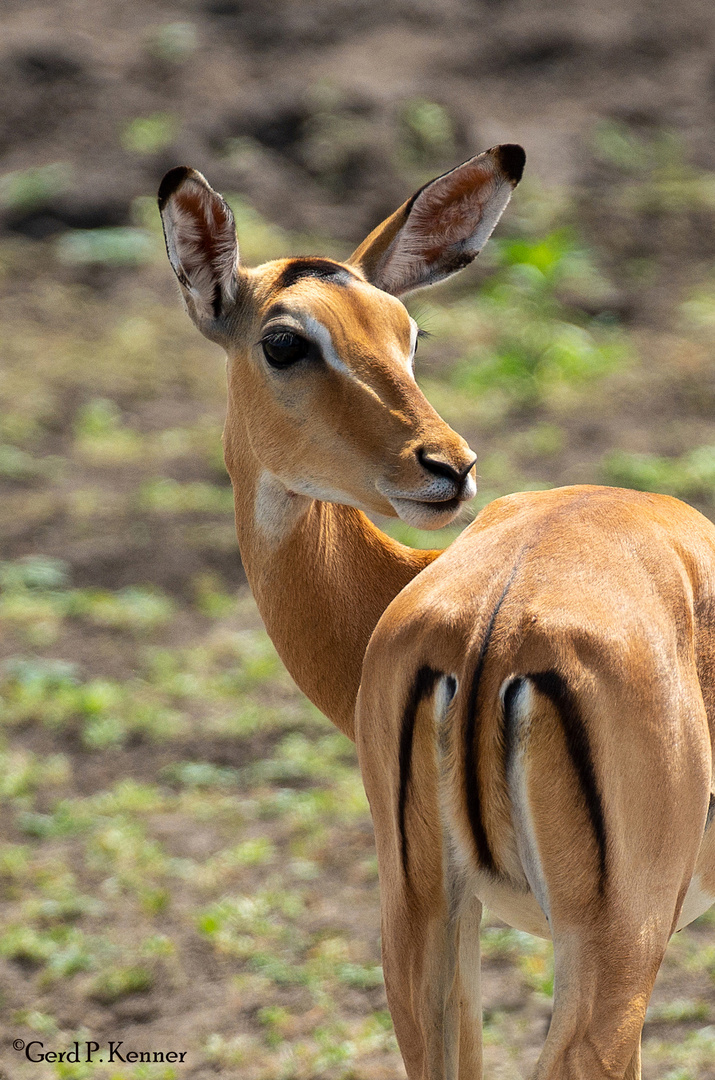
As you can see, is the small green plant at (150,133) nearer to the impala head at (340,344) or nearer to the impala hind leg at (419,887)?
the impala head at (340,344)

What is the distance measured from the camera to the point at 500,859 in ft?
7.91

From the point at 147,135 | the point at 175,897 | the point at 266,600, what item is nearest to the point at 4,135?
the point at 147,135

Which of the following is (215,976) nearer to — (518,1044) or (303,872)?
(303,872)

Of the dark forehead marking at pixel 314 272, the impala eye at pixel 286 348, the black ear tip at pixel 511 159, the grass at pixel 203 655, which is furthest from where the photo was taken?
the grass at pixel 203 655

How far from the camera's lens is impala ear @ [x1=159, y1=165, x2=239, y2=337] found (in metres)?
3.19

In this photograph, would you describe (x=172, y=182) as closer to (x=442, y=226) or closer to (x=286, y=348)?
(x=286, y=348)

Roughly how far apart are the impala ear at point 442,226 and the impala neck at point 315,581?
671 millimetres

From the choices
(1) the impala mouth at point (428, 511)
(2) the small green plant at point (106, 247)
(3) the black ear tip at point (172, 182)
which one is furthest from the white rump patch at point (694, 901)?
(2) the small green plant at point (106, 247)

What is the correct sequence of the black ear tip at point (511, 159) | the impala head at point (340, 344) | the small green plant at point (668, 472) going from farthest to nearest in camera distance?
the small green plant at point (668, 472), the black ear tip at point (511, 159), the impala head at point (340, 344)

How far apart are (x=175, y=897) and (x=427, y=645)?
3.14m

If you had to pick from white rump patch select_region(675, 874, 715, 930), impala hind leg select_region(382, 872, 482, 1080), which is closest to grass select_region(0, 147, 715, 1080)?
white rump patch select_region(675, 874, 715, 930)

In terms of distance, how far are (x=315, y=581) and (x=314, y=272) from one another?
0.81 meters

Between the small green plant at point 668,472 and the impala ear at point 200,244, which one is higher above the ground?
the impala ear at point 200,244

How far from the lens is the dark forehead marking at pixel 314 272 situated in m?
3.24
